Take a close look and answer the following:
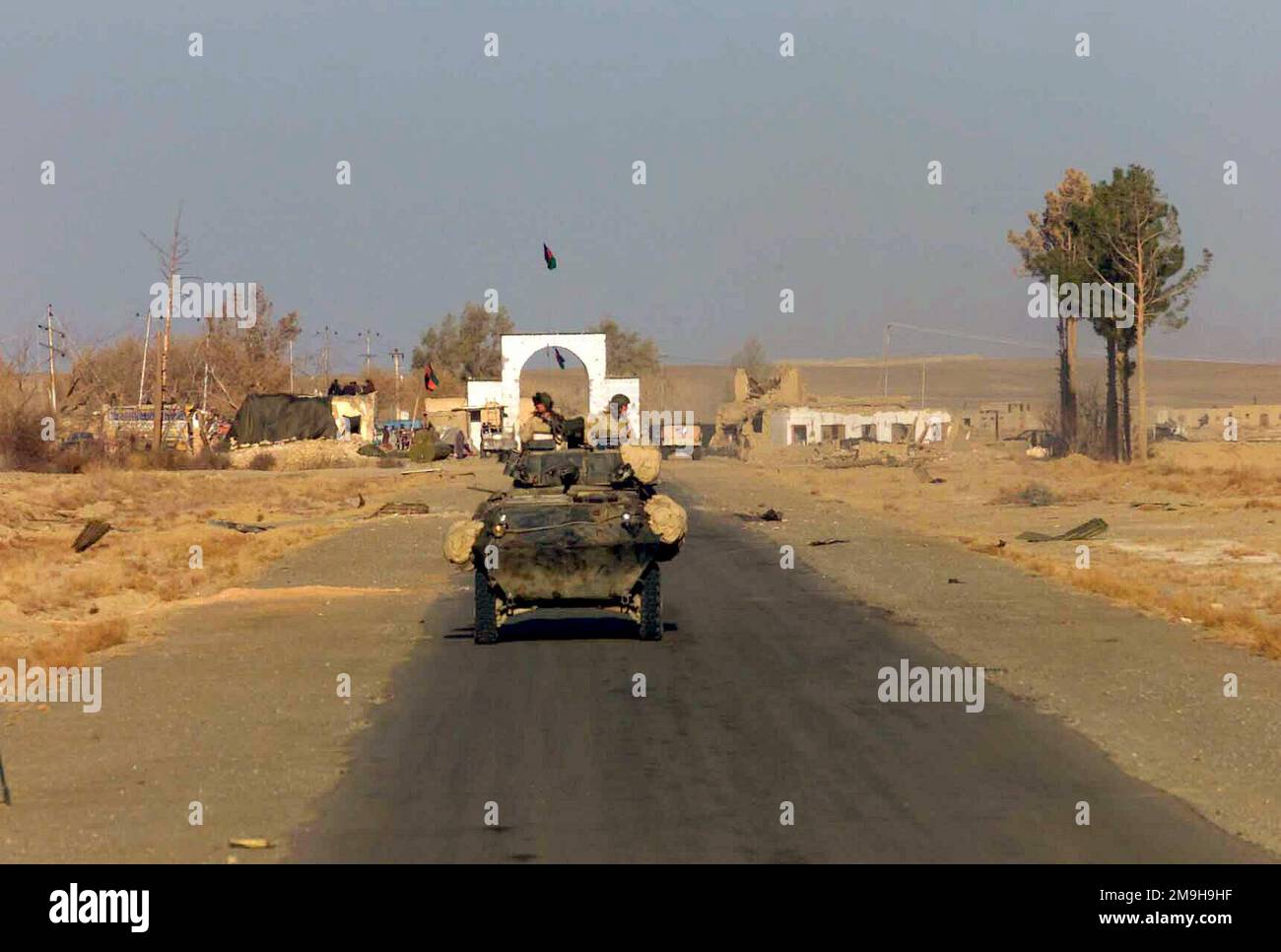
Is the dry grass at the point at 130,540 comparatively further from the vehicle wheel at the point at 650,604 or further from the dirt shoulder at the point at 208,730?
the vehicle wheel at the point at 650,604

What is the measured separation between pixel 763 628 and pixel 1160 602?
223 inches

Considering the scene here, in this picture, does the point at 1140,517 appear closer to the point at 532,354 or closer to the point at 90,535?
the point at 90,535

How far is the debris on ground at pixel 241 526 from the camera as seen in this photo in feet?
124

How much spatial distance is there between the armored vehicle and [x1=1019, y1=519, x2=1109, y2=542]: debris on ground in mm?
17445

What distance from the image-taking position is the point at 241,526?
38.6 meters

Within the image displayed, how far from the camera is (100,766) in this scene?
10812mm

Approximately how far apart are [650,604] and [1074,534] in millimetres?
18551

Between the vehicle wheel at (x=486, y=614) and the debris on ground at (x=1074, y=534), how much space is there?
18.3m

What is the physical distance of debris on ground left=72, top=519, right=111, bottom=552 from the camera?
33188mm

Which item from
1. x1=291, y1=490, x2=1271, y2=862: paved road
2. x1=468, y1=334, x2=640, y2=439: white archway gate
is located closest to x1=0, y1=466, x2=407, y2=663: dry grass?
x1=291, y1=490, x2=1271, y2=862: paved road

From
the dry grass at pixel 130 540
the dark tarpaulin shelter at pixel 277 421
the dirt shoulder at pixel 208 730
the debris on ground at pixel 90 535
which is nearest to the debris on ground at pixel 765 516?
the dry grass at pixel 130 540

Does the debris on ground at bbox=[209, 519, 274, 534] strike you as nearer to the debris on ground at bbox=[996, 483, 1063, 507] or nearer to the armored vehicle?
the debris on ground at bbox=[996, 483, 1063, 507]
